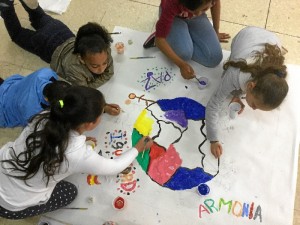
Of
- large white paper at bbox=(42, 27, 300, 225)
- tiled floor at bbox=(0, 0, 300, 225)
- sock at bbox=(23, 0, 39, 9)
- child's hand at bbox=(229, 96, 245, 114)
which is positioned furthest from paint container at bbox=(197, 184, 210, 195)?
sock at bbox=(23, 0, 39, 9)

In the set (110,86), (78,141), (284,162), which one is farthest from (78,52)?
(284,162)

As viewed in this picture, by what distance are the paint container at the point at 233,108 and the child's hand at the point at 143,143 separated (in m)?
0.35

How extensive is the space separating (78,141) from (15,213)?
0.38m

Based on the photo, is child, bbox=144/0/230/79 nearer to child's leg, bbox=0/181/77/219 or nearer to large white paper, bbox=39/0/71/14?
large white paper, bbox=39/0/71/14

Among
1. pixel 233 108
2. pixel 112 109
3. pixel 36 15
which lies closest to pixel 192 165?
pixel 233 108

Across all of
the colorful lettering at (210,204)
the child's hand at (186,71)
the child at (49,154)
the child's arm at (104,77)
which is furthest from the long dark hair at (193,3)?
the colorful lettering at (210,204)

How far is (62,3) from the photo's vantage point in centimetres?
175

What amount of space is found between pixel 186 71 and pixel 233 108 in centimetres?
25

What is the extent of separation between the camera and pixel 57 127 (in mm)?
913

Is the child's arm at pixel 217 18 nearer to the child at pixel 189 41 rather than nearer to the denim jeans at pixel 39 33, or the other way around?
the child at pixel 189 41

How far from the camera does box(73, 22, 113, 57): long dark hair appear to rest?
3.93 feet

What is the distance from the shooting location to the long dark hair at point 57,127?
91cm

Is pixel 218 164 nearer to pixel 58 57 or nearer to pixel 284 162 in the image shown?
pixel 284 162

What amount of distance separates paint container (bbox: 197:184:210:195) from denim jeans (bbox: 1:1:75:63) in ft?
2.74
